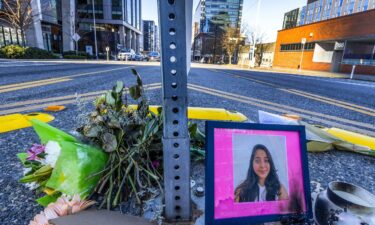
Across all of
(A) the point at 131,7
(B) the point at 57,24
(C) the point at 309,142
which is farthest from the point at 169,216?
(A) the point at 131,7

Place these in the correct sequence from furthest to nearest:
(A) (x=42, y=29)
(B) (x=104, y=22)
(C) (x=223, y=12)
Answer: (C) (x=223, y=12), (B) (x=104, y=22), (A) (x=42, y=29)

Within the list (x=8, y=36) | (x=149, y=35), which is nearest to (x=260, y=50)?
(x=8, y=36)

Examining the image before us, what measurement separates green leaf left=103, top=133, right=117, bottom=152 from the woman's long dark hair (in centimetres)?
64

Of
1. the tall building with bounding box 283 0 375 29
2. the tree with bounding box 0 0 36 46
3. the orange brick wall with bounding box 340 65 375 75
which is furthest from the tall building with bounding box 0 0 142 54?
the tall building with bounding box 283 0 375 29

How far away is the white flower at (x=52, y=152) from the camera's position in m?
0.98

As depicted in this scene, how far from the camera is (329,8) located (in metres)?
46.8

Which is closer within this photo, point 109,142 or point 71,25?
point 109,142

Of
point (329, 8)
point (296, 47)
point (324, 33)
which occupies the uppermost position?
point (329, 8)

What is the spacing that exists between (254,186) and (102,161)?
2.47 ft

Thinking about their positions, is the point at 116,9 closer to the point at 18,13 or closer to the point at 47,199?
the point at 18,13

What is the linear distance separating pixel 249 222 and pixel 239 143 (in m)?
0.32

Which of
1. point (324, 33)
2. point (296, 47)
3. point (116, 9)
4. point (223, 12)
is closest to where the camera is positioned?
point (324, 33)

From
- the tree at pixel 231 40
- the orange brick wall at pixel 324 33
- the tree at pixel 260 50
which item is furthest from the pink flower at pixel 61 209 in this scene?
the tree at pixel 260 50

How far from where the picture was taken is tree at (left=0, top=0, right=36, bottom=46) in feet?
57.8
